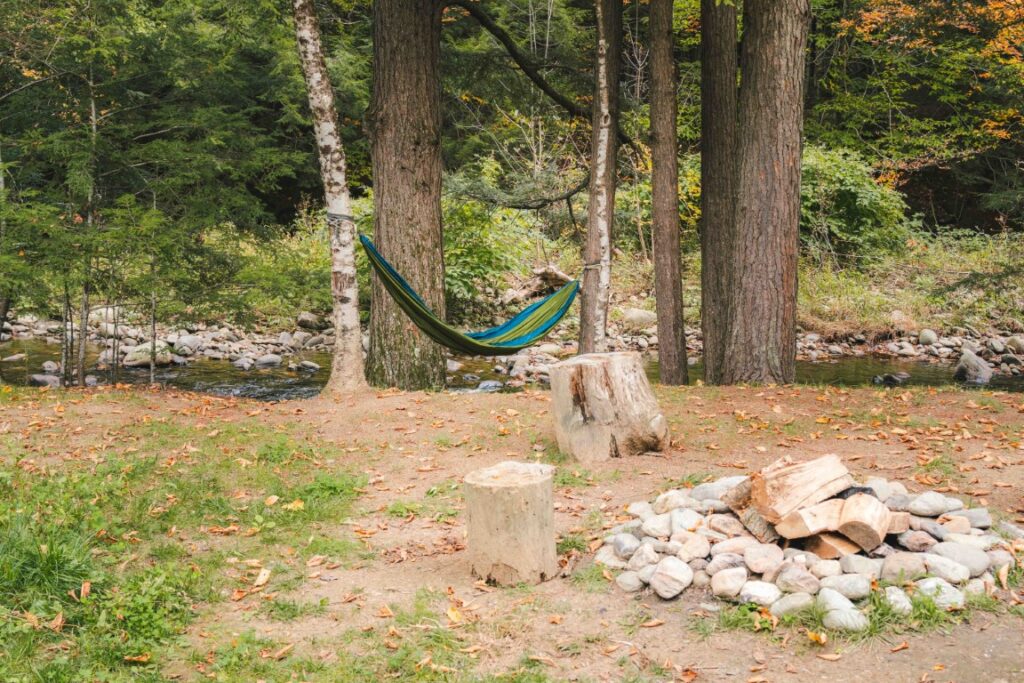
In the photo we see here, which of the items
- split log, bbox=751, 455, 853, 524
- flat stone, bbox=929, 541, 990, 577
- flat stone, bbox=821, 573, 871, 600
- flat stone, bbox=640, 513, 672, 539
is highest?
split log, bbox=751, 455, 853, 524

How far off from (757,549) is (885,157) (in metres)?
12.7

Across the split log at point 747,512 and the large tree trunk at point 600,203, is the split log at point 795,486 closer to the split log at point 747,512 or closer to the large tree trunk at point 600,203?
the split log at point 747,512

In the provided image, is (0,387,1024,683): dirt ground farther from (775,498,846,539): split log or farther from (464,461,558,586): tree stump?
(775,498,846,539): split log

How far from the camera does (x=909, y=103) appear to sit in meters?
14.6

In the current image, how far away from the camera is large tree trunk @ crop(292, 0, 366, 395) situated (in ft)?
18.0

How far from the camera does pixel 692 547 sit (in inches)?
118

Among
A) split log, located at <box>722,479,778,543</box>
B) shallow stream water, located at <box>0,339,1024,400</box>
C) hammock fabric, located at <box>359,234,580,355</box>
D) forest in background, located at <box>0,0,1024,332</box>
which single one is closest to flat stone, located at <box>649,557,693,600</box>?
split log, located at <box>722,479,778,543</box>

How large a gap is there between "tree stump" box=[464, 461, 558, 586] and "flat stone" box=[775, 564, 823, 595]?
2.62 feet

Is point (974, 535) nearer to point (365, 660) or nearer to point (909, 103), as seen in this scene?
point (365, 660)

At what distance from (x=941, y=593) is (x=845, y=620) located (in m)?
0.36

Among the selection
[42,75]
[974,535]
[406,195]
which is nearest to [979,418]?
[974,535]

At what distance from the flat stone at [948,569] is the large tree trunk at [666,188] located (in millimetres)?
3819

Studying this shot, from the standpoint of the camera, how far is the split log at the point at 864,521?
111 inches

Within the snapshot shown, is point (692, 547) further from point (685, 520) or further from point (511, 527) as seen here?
point (511, 527)
